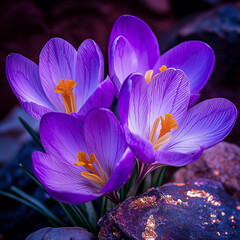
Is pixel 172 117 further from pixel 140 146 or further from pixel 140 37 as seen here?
pixel 140 37

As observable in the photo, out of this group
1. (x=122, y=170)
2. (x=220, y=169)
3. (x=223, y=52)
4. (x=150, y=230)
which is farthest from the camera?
(x=223, y=52)

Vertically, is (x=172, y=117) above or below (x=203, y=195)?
above

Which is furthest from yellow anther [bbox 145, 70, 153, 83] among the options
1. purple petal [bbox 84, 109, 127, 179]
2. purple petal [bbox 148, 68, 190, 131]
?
purple petal [bbox 84, 109, 127, 179]

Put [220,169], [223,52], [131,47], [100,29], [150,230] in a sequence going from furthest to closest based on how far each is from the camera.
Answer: [100,29], [223,52], [220,169], [131,47], [150,230]

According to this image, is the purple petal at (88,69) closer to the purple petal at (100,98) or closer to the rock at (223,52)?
the purple petal at (100,98)

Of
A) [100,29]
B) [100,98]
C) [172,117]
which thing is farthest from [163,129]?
[100,29]

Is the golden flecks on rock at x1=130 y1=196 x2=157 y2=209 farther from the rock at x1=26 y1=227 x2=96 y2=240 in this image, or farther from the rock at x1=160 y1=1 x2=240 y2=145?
the rock at x1=160 y1=1 x2=240 y2=145
